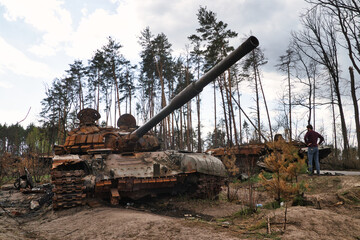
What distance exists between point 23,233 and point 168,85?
939 inches

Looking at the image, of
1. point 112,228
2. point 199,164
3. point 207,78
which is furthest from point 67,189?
point 207,78

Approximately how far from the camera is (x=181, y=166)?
786 centimetres

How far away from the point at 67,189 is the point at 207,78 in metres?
4.28

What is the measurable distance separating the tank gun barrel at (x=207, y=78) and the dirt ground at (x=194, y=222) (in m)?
2.52

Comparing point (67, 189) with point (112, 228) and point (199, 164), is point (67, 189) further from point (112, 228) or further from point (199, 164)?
point (199, 164)

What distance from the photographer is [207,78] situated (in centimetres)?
574

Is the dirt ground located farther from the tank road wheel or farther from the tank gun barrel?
the tank gun barrel

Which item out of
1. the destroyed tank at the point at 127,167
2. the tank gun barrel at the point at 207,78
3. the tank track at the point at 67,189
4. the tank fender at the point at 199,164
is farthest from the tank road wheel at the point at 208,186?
the tank track at the point at 67,189

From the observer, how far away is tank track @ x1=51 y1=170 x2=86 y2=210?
6.52m

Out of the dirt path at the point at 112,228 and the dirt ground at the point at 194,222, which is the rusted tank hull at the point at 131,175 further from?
the dirt path at the point at 112,228

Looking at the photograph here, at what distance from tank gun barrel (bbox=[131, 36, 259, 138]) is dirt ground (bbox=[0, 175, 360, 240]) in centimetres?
252

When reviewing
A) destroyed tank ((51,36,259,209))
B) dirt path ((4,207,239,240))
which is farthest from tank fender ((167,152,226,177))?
dirt path ((4,207,239,240))

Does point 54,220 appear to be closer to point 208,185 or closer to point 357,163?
point 208,185

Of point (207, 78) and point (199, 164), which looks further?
point (199, 164)
